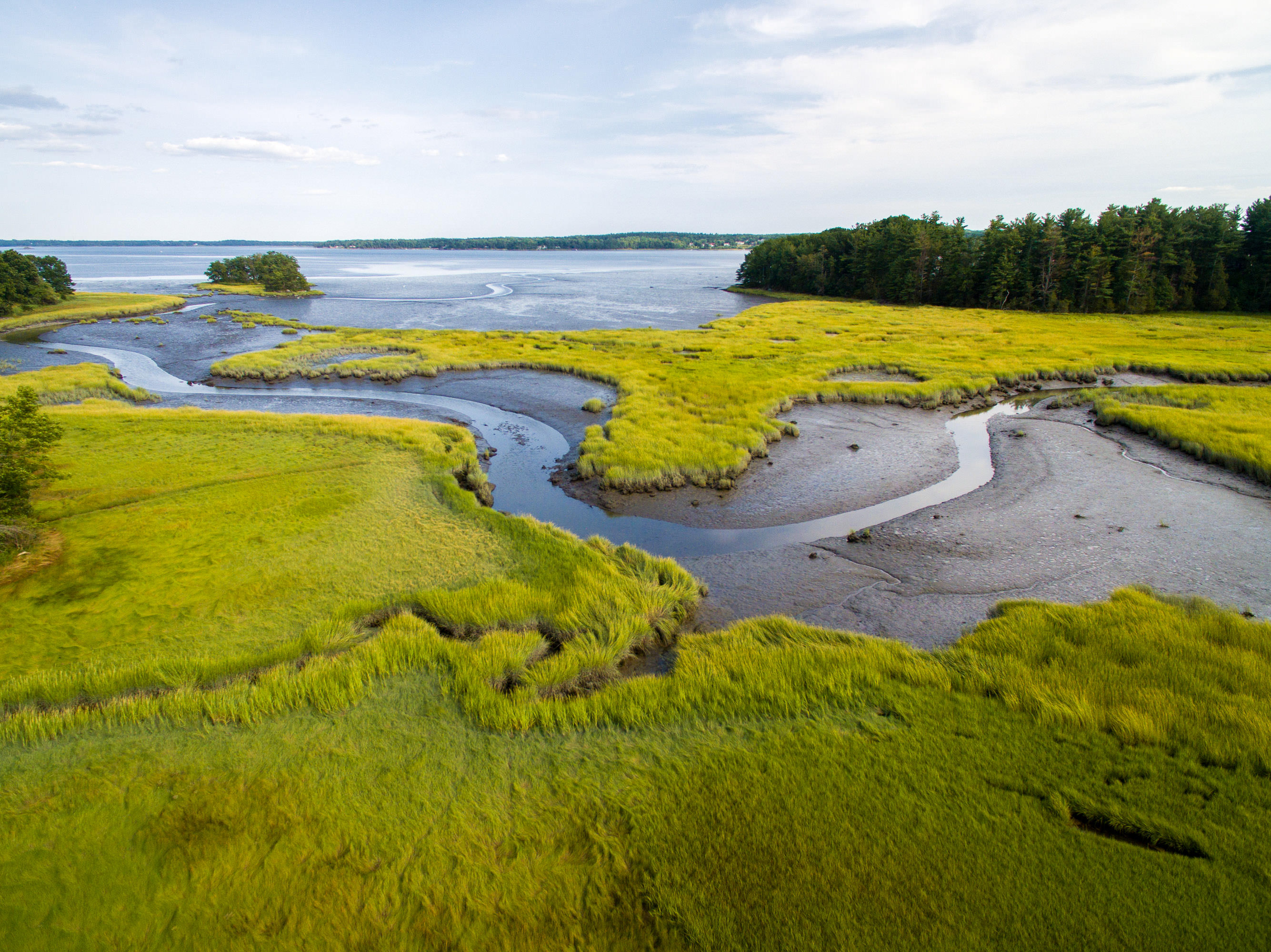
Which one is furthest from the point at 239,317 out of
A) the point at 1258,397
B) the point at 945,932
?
the point at 1258,397

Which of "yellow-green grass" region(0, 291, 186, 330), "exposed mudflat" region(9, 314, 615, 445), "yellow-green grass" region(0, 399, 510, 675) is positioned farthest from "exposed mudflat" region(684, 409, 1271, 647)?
"yellow-green grass" region(0, 291, 186, 330)

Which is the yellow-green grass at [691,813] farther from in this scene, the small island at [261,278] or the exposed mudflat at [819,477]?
the small island at [261,278]

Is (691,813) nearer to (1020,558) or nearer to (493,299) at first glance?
(1020,558)

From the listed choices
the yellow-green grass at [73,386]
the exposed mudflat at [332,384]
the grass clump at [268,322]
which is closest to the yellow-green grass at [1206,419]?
the exposed mudflat at [332,384]

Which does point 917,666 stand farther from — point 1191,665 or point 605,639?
point 605,639

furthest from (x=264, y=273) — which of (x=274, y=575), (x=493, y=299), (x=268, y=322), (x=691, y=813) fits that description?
(x=691, y=813)
